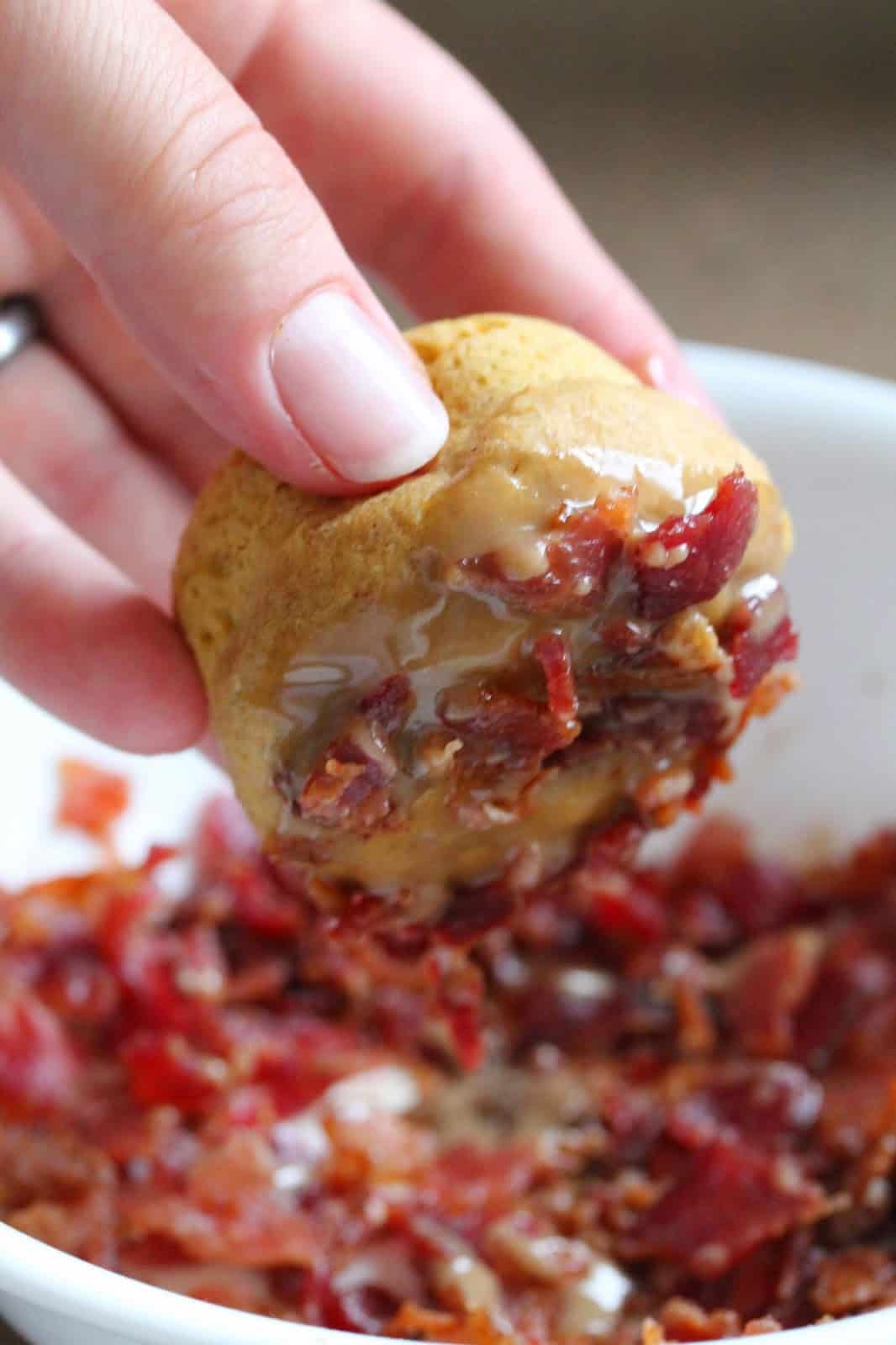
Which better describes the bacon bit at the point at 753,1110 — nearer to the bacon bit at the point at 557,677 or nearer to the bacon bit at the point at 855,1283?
the bacon bit at the point at 855,1283

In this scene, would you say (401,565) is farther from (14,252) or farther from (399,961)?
(14,252)

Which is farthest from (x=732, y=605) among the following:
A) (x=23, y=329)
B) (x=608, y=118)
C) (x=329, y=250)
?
(x=608, y=118)

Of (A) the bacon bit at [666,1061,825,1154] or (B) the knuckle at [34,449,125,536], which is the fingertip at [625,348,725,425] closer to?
(B) the knuckle at [34,449,125,536]

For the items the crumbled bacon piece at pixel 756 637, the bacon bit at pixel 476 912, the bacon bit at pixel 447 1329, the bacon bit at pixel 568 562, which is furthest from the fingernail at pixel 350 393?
the bacon bit at pixel 447 1329

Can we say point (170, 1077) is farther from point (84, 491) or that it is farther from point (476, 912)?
point (84, 491)

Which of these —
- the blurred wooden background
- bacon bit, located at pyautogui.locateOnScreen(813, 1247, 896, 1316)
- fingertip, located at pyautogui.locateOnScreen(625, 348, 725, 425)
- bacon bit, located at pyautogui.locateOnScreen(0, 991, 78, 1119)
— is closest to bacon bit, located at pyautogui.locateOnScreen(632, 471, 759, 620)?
fingertip, located at pyautogui.locateOnScreen(625, 348, 725, 425)
